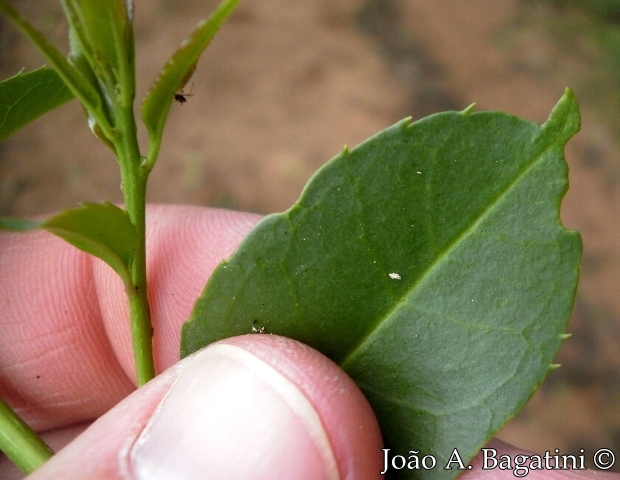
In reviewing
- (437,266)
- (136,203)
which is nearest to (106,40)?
(136,203)

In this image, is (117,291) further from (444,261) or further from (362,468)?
(444,261)

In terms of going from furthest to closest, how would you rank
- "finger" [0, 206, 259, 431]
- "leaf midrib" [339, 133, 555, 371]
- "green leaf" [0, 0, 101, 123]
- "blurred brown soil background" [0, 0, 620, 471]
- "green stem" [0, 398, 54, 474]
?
"blurred brown soil background" [0, 0, 620, 471], "finger" [0, 206, 259, 431], "green stem" [0, 398, 54, 474], "leaf midrib" [339, 133, 555, 371], "green leaf" [0, 0, 101, 123]

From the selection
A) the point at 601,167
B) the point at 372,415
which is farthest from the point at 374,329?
the point at 601,167

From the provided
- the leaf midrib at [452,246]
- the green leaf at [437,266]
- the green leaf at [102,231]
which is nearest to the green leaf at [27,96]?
the green leaf at [102,231]

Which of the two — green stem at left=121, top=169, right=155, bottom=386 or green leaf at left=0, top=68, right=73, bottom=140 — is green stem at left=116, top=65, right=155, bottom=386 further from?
green leaf at left=0, top=68, right=73, bottom=140

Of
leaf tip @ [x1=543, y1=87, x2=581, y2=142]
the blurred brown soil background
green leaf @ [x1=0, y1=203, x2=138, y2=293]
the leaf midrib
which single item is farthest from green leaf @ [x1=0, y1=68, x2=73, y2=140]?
the blurred brown soil background

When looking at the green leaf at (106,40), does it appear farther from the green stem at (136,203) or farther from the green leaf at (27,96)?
the green leaf at (27,96)

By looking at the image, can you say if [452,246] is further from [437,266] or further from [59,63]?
[59,63]
